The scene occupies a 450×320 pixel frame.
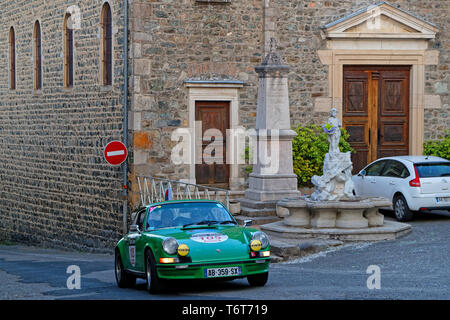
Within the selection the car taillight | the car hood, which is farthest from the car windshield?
the car taillight

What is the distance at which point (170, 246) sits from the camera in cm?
1077

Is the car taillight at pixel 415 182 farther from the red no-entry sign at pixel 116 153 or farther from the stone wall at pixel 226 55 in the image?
the red no-entry sign at pixel 116 153

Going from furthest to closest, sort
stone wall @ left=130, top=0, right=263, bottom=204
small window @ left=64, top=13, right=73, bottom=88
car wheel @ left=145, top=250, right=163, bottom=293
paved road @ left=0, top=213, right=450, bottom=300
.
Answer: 1. small window @ left=64, top=13, right=73, bottom=88
2. stone wall @ left=130, top=0, right=263, bottom=204
3. car wheel @ left=145, top=250, right=163, bottom=293
4. paved road @ left=0, top=213, right=450, bottom=300

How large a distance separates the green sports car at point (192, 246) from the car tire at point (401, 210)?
7206mm

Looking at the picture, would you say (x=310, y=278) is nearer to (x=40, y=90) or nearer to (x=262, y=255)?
(x=262, y=255)

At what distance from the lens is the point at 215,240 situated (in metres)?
11.0

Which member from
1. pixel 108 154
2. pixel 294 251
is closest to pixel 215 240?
pixel 294 251

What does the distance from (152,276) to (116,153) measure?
9.36 meters

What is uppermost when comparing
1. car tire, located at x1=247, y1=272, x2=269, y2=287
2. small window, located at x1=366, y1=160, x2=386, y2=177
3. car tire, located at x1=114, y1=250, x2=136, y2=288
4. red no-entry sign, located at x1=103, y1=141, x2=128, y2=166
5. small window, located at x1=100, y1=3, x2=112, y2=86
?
small window, located at x1=100, y1=3, x2=112, y2=86

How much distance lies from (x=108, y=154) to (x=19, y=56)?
33.3 feet

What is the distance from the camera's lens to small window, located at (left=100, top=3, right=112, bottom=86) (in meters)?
22.4

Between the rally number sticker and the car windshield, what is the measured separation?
643 mm

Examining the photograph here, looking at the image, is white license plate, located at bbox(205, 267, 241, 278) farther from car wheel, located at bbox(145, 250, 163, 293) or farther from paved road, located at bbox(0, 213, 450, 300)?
car wheel, located at bbox(145, 250, 163, 293)
